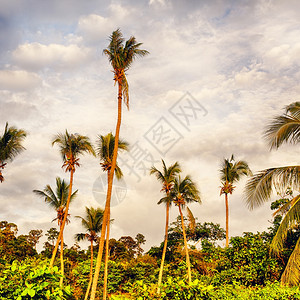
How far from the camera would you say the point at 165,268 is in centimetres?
3070

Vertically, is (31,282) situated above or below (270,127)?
below

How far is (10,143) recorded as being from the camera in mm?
21953

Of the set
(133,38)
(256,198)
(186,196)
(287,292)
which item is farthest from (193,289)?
(186,196)

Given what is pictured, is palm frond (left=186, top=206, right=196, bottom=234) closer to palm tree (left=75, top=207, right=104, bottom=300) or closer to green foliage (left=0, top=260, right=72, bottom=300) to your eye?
palm tree (left=75, top=207, right=104, bottom=300)

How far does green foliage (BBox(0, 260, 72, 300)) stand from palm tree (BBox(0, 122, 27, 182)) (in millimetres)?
18310

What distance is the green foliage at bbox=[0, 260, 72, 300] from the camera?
449cm

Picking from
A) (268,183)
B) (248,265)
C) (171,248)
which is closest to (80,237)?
(171,248)

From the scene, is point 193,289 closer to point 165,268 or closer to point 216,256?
point 216,256

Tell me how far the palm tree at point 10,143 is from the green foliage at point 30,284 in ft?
60.1

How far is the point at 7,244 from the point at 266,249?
93.9ft

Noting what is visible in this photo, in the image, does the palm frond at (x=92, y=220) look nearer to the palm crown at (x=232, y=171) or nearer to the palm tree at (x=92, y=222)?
the palm tree at (x=92, y=222)

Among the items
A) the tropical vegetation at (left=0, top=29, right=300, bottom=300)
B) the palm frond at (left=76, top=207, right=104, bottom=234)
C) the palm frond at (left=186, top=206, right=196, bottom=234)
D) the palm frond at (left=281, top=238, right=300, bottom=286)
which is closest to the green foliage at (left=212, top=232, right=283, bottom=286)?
the tropical vegetation at (left=0, top=29, right=300, bottom=300)

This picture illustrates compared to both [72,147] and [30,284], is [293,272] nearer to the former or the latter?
[30,284]

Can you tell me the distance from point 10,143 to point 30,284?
1917 centimetres
